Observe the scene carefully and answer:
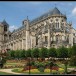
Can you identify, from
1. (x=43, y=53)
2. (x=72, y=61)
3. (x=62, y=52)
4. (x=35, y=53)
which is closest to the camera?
(x=72, y=61)

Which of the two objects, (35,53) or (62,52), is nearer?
(62,52)

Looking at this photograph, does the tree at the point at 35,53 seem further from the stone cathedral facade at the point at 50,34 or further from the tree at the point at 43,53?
the stone cathedral facade at the point at 50,34

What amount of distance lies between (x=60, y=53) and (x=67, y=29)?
1084 inches

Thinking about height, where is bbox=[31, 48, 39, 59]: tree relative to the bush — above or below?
above

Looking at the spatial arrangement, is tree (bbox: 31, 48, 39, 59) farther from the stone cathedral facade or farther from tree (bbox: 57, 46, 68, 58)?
the stone cathedral facade

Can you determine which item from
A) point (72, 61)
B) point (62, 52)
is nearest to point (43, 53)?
point (62, 52)

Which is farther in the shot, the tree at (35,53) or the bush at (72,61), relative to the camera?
the tree at (35,53)

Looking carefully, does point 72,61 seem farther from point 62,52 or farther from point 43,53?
point 43,53

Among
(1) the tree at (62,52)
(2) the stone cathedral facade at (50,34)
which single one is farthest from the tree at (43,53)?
(2) the stone cathedral facade at (50,34)

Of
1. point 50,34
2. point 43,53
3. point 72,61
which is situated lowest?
point 72,61

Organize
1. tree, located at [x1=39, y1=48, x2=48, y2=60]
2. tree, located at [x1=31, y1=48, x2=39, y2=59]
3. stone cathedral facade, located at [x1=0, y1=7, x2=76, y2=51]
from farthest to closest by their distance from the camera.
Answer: stone cathedral facade, located at [x1=0, y1=7, x2=76, y2=51], tree, located at [x1=31, y1=48, x2=39, y2=59], tree, located at [x1=39, y1=48, x2=48, y2=60]

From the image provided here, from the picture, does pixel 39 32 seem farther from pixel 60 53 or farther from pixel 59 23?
pixel 60 53

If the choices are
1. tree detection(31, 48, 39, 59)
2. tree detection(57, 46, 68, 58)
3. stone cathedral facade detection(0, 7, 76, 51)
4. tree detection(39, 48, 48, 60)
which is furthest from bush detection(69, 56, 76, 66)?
stone cathedral facade detection(0, 7, 76, 51)

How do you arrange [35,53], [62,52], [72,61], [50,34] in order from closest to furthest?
[72,61] < [62,52] < [35,53] < [50,34]
